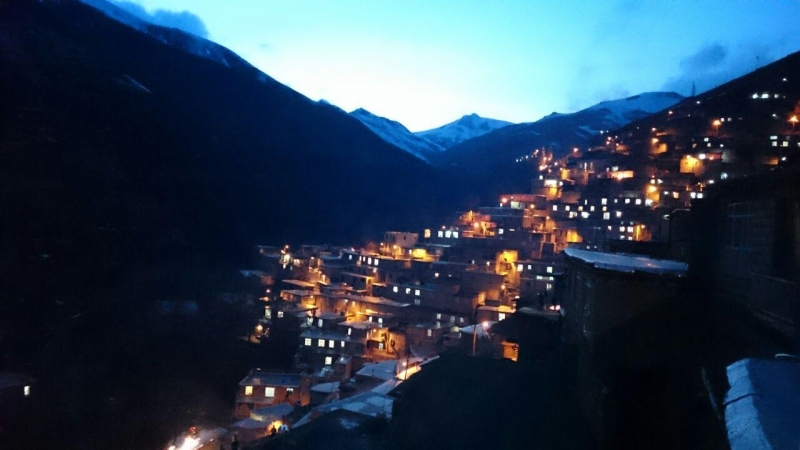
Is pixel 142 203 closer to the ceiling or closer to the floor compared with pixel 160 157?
closer to the floor

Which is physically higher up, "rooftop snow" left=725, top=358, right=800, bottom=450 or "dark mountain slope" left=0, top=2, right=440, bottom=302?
"dark mountain slope" left=0, top=2, right=440, bottom=302

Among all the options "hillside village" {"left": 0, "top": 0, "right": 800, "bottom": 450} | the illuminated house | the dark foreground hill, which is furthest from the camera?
the dark foreground hill

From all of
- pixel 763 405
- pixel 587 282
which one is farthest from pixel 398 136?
pixel 763 405

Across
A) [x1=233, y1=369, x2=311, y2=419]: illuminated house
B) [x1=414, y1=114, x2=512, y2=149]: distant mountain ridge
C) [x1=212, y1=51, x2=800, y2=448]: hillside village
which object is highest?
[x1=414, y1=114, x2=512, y2=149]: distant mountain ridge

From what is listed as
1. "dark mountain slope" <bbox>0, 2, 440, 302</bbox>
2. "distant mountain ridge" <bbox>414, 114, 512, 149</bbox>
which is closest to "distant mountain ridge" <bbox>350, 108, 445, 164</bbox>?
"distant mountain ridge" <bbox>414, 114, 512, 149</bbox>

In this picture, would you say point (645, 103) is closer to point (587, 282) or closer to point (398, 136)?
point (398, 136)

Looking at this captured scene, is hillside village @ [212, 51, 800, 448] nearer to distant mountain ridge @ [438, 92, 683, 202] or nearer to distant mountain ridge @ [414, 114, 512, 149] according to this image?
distant mountain ridge @ [438, 92, 683, 202]
